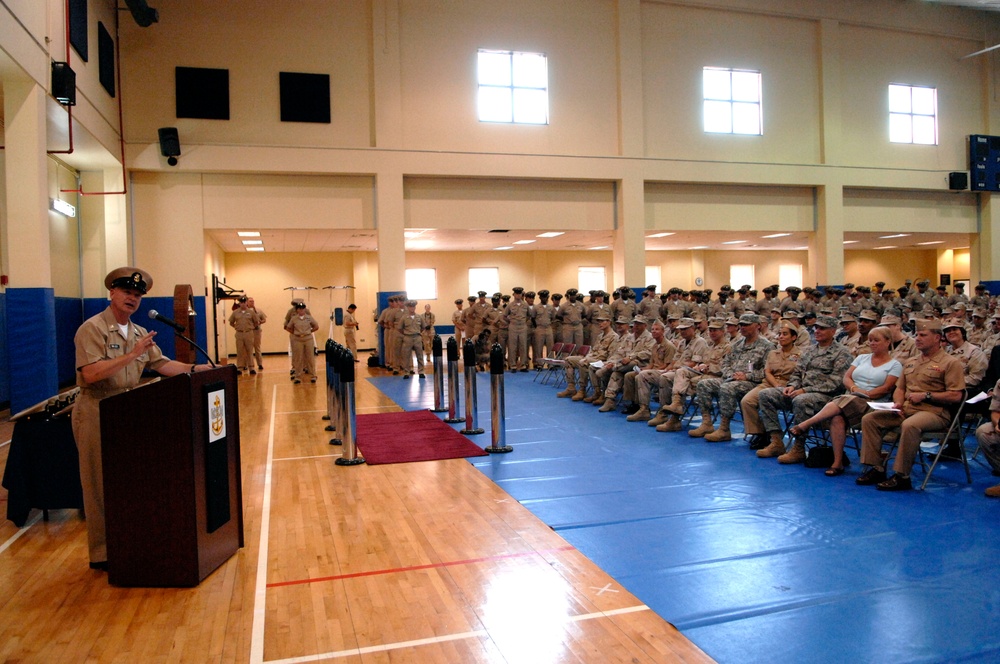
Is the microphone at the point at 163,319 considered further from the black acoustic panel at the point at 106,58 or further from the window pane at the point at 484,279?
the window pane at the point at 484,279

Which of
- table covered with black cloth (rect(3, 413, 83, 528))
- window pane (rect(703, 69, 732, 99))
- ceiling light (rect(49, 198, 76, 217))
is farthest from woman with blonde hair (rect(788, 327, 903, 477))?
window pane (rect(703, 69, 732, 99))

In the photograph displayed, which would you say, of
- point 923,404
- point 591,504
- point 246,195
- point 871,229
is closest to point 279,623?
point 591,504

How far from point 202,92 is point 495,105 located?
20.6 feet

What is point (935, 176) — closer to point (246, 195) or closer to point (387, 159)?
point (387, 159)

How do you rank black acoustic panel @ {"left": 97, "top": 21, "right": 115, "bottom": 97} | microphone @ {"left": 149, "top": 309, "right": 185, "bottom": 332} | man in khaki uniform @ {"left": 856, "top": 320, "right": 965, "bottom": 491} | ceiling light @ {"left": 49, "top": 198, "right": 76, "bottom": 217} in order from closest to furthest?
microphone @ {"left": 149, "top": 309, "right": 185, "bottom": 332} → man in khaki uniform @ {"left": 856, "top": 320, "right": 965, "bottom": 491} → ceiling light @ {"left": 49, "top": 198, "right": 76, "bottom": 217} → black acoustic panel @ {"left": 97, "top": 21, "right": 115, "bottom": 97}

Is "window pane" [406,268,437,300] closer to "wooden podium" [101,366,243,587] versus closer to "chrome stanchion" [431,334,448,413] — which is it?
"chrome stanchion" [431,334,448,413]

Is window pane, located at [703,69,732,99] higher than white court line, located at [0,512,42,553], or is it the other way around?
window pane, located at [703,69,732,99]

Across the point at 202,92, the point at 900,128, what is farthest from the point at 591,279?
the point at 202,92

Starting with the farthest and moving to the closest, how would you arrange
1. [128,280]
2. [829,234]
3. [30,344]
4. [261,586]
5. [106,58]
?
1. [829,234]
2. [106,58]
3. [30,344]
4. [128,280]
5. [261,586]

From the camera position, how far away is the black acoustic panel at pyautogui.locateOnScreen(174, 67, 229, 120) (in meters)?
15.1

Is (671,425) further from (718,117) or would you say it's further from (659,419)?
(718,117)

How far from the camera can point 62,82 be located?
9.69 metres

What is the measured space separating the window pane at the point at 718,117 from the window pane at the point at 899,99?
16.2ft

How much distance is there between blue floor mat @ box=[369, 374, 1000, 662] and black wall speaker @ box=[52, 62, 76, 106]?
7415mm
